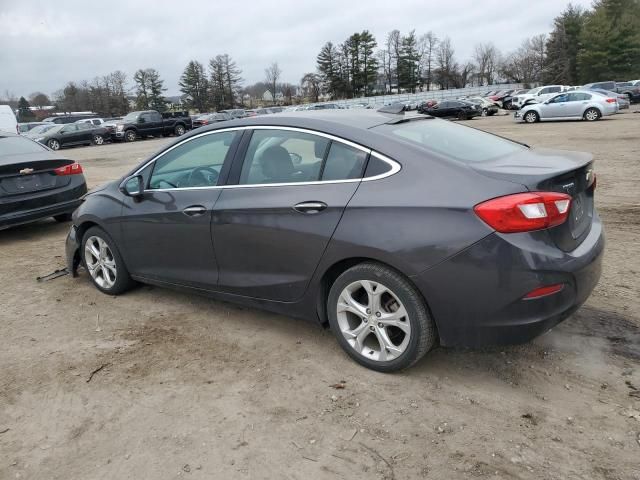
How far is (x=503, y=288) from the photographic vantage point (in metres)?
2.77

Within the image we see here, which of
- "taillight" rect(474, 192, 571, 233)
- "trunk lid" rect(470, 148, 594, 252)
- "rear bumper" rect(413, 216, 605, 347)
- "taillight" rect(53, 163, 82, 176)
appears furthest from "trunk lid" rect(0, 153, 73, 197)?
"taillight" rect(474, 192, 571, 233)

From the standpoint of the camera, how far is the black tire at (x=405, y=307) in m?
3.01

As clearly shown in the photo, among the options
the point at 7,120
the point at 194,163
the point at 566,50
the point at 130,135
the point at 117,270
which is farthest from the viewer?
the point at 566,50

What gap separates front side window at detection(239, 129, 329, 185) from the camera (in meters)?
3.46

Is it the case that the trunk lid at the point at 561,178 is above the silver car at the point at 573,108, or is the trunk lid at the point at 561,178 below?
above

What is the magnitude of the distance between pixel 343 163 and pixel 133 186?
204 cm

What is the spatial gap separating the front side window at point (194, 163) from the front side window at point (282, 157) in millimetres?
255

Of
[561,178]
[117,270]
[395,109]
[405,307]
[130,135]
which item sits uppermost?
[395,109]

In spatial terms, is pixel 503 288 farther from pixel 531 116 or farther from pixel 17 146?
pixel 531 116

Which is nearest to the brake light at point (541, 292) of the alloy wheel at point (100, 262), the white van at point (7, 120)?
the alloy wheel at point (100, 262)

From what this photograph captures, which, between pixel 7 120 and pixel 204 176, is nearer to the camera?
pixel 204 176

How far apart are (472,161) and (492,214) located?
0.50 metres

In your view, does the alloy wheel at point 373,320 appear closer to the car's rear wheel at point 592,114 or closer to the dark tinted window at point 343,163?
the dark tinted window at point 343,163

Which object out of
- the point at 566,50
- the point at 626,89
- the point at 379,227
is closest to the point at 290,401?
the point at 379,227
